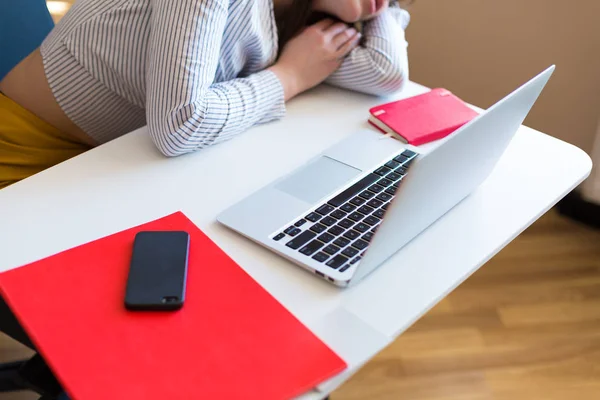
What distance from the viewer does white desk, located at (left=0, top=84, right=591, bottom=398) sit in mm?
722

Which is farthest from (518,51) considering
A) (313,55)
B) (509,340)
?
(313,55)

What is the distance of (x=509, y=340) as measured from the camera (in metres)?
1.60

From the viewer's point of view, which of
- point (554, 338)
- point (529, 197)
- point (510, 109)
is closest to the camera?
point (510, 109)

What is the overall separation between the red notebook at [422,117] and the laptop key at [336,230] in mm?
263

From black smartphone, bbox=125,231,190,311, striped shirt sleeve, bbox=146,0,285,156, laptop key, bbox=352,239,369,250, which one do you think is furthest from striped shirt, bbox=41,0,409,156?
laptop key, bbox=352,239,369,250

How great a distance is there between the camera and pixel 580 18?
1.68 metres

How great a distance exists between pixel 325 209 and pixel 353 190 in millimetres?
62

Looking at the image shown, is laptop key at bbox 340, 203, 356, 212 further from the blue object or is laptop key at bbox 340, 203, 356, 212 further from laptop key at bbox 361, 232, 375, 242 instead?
the blue object

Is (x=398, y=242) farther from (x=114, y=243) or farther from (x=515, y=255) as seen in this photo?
(x=515, y=255)

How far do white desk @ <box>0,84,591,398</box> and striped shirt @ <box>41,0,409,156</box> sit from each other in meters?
0.05

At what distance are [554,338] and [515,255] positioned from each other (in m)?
0.29

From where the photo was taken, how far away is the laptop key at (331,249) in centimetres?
77

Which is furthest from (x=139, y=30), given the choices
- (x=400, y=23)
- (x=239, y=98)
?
(x=400, y=23)

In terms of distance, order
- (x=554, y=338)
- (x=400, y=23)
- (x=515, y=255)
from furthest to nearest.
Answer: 1. (x=515, y=255)
2. (x=554, y=338)
3. (x=400, y=23)
